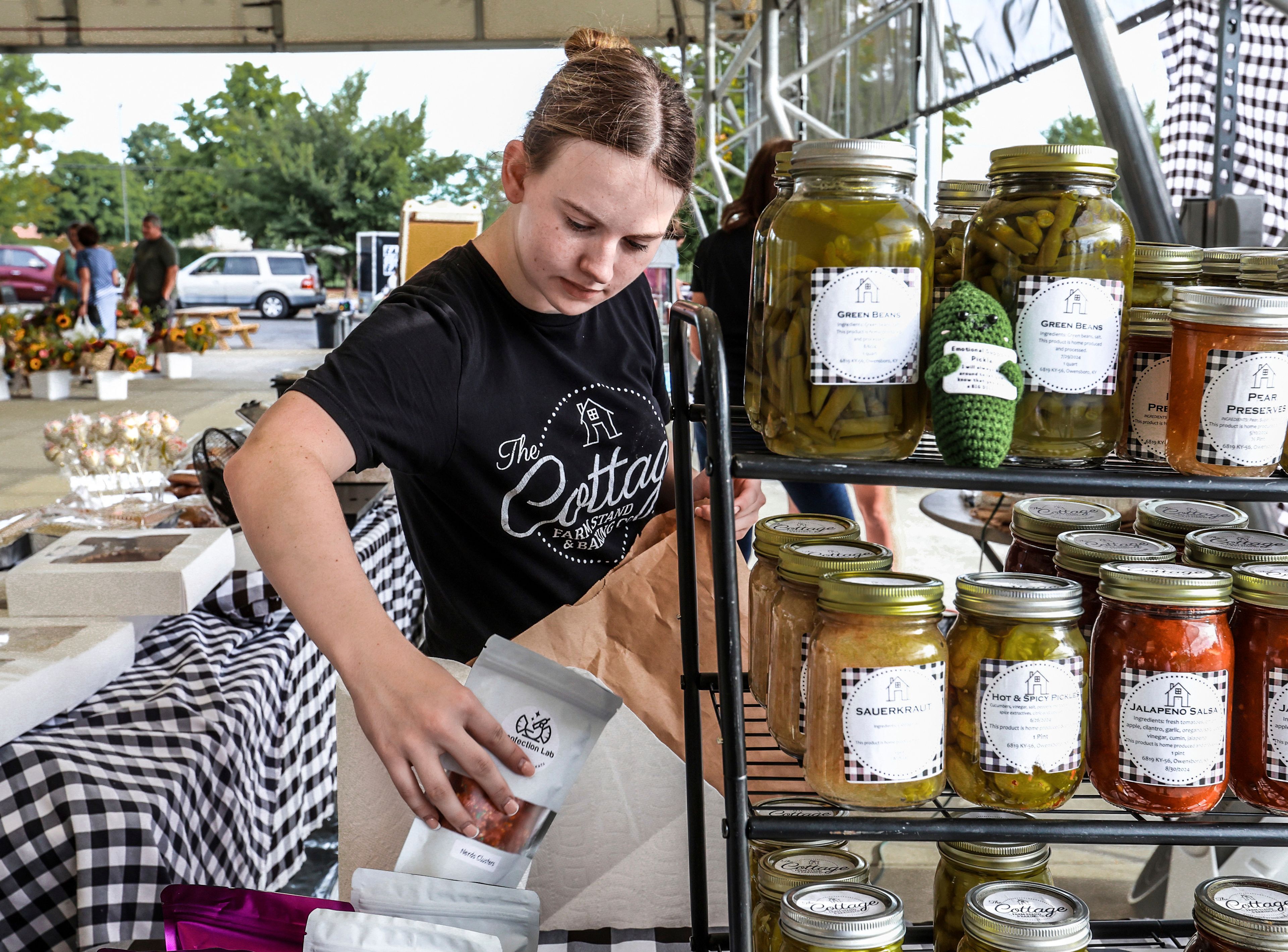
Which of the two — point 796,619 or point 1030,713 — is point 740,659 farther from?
point 1030,713

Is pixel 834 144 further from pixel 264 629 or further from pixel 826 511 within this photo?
pixel 826 511

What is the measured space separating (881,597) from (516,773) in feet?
1.15

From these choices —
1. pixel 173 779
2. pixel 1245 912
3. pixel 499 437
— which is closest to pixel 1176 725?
pixel 1245 912

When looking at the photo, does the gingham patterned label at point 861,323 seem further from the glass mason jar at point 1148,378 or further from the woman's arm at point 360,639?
the woman's arm at point 360,639

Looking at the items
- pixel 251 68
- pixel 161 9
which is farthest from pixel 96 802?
pixel 251 68

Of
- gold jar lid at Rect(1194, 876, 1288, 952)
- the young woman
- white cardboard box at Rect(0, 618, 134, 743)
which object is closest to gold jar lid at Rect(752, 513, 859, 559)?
the young woman

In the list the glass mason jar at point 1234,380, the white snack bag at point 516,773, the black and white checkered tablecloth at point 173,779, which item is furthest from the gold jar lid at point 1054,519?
the black and white checkered tablecloth at point 173,779

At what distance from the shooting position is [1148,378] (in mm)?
875

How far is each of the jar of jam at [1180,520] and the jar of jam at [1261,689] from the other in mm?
168

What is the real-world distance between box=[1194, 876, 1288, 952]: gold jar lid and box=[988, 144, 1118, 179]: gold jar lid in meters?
0.62

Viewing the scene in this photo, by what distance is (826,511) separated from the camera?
3.61 m

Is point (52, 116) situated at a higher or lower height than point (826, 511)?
higher

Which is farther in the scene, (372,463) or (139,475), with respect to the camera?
(139,475)

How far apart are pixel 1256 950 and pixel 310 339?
1965 cm
